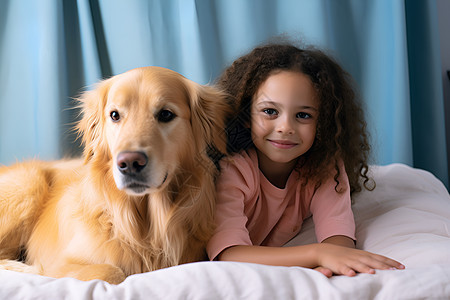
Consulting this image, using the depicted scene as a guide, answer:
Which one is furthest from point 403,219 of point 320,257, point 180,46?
point 180,46

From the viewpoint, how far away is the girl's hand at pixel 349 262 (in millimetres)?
1010

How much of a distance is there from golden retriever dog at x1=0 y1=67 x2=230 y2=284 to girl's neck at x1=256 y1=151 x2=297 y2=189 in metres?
0.26

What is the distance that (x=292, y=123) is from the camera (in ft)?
4.32

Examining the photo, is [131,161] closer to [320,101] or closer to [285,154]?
[285,154]

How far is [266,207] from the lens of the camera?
1489 millimetres

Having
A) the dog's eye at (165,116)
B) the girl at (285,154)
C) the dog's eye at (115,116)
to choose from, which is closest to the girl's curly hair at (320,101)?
the girl at (285,154)

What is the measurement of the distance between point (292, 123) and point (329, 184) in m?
0.29

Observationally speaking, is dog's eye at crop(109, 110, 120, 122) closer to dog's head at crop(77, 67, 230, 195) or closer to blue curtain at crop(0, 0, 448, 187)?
dog's head at crop(77, 67, 230, 195)

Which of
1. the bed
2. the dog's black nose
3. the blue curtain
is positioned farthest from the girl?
the blue curtain

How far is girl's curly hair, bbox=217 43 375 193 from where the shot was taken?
4.56ft

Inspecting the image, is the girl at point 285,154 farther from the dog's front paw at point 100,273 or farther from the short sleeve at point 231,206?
the dog's front paw at point 100,273

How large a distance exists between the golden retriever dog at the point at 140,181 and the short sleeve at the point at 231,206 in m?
0.04

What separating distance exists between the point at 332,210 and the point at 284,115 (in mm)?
362

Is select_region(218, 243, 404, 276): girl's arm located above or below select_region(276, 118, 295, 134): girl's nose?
below
